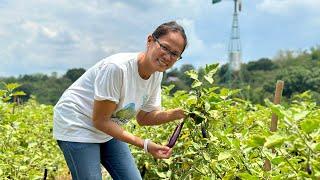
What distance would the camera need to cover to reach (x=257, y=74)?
48.9m

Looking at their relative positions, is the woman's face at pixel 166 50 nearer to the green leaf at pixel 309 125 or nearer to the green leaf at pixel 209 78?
the green leaf at pixel 209 78

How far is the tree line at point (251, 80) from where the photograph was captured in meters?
12.8

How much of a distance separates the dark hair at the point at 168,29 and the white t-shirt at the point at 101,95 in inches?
7.7

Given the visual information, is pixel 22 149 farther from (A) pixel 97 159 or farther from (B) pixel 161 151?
(B) pixel 161 151

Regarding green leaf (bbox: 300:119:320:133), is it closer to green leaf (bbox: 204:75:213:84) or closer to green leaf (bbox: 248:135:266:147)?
green leaf (bbox: 248:135:266:147)

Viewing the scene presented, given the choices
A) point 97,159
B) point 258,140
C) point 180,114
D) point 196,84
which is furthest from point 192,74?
point 258,140

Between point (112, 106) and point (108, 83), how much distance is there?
0.12 meters

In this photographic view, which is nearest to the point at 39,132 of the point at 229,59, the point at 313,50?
the point at 229,59

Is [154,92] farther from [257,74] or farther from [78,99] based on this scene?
[257,74]

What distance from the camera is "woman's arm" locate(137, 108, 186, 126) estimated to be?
10.5 ft

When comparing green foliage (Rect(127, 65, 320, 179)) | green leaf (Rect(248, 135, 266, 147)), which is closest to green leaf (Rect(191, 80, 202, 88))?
green foliage (Rect(127, 65, 320, 179))

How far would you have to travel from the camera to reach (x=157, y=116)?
10.9 feet

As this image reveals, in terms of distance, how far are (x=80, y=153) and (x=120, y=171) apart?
319 millimetres

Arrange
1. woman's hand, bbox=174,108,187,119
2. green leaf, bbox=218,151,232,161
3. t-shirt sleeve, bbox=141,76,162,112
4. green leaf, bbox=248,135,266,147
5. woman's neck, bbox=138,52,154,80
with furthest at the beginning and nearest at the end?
t-shirt sleeve, bbox=141,76,162,112 < woman's hand, bbox=174,108,187,119 < woman's neck, bbox=138,52,154,80 < green leaf, bbox=218,151,232,161 < green leaf, bbox=248,135,266,147
